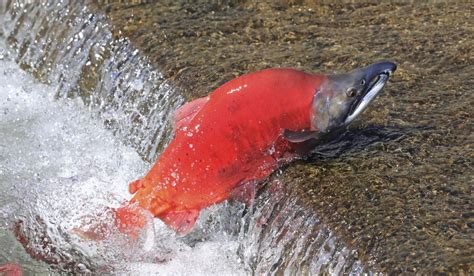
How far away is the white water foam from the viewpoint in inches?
166

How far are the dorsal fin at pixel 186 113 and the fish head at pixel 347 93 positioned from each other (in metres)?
0.43

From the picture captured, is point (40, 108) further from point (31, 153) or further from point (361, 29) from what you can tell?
point (361, 29)

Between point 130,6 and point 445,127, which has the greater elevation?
point 130,6

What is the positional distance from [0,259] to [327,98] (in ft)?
5.25

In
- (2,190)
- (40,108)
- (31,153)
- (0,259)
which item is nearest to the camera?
(0,259)

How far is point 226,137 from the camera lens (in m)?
3.87

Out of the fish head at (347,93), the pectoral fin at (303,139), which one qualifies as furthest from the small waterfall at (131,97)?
the fish head at (347,93)

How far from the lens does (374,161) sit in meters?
4.00

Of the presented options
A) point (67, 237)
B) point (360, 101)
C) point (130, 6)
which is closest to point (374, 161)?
point (360, 101)

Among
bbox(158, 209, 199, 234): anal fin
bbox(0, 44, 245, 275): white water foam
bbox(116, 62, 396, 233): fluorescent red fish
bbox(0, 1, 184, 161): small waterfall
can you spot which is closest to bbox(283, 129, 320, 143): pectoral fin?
bbox(116, 62, 396, 233): fluorescent red fish

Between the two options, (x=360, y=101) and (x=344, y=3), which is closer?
(x=360, y=101)

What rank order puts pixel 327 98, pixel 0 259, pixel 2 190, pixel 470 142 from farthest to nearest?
pixel 2 190, pixel 0 259, pixel 470 142, pixel 327 98

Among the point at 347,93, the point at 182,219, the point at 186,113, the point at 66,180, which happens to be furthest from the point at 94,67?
the point at 347,93

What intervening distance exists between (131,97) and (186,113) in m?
1.13
